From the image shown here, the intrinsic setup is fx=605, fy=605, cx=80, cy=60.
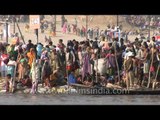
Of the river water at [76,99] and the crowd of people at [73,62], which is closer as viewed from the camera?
the river water at [76,99]

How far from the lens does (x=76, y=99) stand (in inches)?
544

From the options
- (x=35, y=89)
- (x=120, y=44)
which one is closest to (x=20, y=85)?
(x=35, y=89)

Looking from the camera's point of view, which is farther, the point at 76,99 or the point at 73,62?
the point at 73,62

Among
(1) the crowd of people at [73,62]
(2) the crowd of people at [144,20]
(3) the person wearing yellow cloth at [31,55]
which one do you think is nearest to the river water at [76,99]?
(1) the crowd of people at [73,62]

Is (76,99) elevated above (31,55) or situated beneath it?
situated beneath

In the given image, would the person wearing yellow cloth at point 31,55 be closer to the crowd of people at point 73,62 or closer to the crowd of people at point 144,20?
the crowd of people at point 73,62

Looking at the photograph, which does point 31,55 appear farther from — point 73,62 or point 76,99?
point 76,99

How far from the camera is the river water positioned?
44.1ft

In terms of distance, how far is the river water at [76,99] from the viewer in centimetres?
1345

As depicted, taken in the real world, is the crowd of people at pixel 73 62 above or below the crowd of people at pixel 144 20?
below

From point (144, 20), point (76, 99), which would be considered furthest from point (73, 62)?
point (144, 20)

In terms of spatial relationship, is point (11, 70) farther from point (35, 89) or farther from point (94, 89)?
point (94, 89)

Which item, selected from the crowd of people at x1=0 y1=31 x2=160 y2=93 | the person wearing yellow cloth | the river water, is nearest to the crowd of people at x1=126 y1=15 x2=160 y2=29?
the crowd of people at x1=0 y1=31 x2=160 y2=93

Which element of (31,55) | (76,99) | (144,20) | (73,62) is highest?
(144,20)
